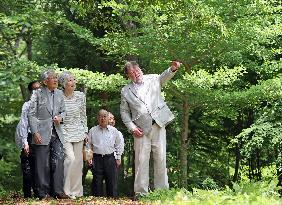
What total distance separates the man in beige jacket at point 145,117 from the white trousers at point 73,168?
40.2 inches

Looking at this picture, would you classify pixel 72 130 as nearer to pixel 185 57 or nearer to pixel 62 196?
pixel 62 196

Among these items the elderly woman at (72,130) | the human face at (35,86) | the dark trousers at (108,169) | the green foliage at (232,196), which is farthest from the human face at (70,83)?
the green foliage at (232,196)

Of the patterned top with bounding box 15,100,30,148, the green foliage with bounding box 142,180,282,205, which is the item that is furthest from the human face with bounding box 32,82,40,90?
the green foliage with bounding box 142,180,282,205

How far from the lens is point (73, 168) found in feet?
26.2

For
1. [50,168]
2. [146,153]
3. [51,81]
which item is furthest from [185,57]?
[50,168]

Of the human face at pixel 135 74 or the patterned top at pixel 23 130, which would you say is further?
the patterned top at pixel 23 130

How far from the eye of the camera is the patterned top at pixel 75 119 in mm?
7836

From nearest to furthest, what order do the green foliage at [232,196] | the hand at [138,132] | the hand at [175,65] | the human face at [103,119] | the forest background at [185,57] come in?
the green foliage at [232,196] < the hand at [175,65] < the hand at [138,132] < the human face at [103,119] < the forest background at [185,57]

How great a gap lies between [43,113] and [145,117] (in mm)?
1511

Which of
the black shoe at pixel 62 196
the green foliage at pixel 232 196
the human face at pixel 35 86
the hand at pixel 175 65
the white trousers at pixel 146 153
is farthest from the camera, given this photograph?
the human face at pixel 35 86

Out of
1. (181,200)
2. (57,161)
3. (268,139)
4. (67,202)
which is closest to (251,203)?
(181,200)

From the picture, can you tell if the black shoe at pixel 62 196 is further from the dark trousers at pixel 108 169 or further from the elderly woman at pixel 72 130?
the dark trousers at pixel 108 169

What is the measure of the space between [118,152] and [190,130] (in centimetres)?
745

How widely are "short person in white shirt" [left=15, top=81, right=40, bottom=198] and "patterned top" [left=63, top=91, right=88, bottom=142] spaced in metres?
0.61
